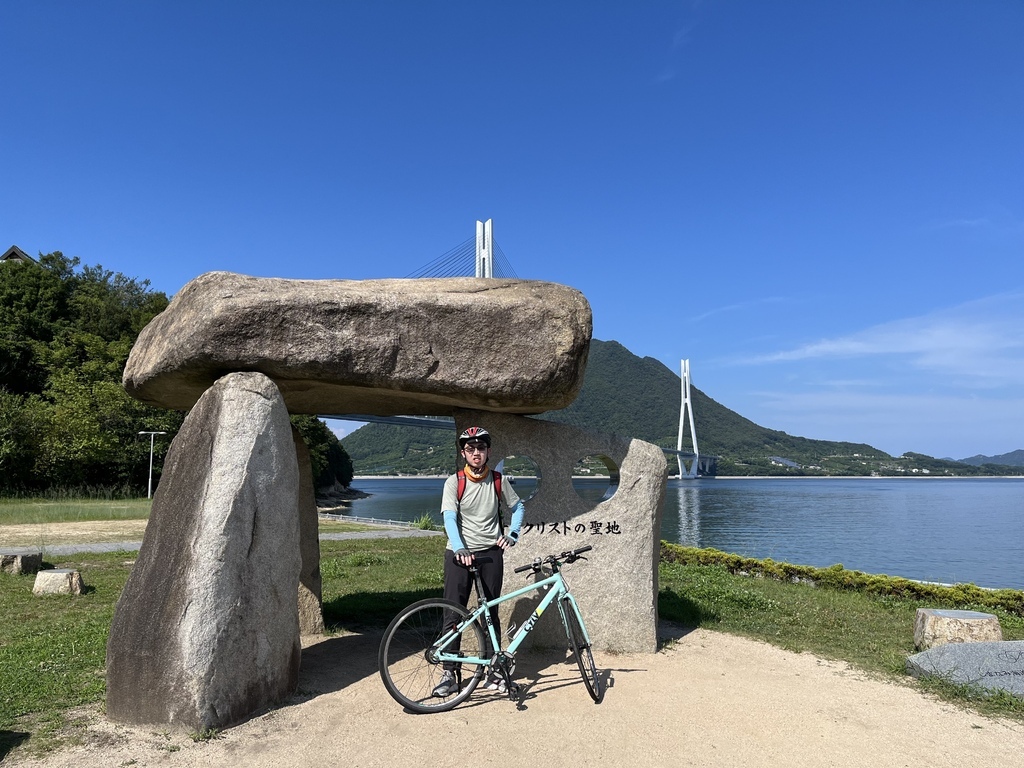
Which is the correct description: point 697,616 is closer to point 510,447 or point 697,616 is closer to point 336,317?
point 510,447

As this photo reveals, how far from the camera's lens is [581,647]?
192 inches

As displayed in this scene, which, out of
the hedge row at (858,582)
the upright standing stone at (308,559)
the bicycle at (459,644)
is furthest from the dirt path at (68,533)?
the bicycle at (459,644)

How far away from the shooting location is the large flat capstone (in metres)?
4.95

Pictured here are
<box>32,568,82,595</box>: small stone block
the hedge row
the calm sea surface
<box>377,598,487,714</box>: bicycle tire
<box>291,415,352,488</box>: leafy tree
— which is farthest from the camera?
<box>291,415,352,488</box>: leafy tree

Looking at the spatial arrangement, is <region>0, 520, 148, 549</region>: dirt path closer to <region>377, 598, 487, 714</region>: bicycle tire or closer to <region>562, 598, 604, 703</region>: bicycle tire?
<region>377, 598, 487, 714</region>: bicycle tire

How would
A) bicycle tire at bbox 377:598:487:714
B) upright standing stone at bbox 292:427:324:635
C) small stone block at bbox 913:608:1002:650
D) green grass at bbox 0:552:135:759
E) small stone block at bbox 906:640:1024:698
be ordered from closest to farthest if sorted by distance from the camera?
green grass at bbox 0:552:135:759
bicycle tire at bbox 377:598:487:714
small stone block at bbox 906:640:1024:698
small stone block at bbox 913:608:1002:650
upright standing stone at bbox 292:427:324:635

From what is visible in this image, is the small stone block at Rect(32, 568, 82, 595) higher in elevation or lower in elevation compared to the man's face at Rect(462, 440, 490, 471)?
lower

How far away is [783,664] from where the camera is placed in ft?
19.8

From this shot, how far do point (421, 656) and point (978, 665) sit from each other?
13.4ft

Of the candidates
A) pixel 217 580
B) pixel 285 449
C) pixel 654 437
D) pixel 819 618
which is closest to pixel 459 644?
pixel 217 580

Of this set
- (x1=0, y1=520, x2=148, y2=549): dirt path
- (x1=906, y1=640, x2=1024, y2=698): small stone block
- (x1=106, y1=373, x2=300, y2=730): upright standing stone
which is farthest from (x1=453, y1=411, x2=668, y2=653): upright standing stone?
(x1=0, y1=520, x2=148, y2=549): dirt path

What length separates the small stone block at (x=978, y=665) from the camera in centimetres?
515

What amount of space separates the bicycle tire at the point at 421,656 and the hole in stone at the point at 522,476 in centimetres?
101

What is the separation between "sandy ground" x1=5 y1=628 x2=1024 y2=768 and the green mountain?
280 feet
